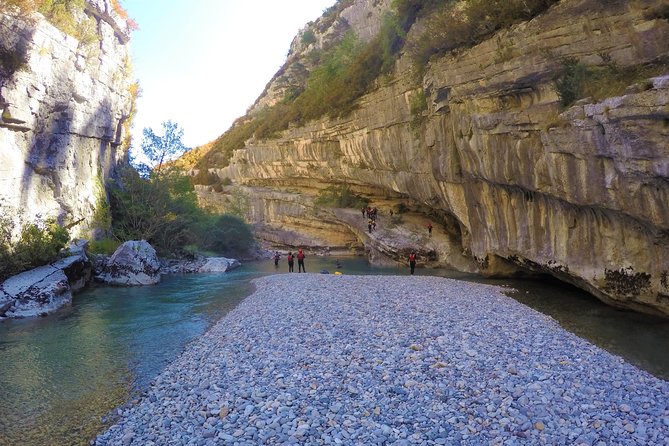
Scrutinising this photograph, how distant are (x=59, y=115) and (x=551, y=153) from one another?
2411 centimetres

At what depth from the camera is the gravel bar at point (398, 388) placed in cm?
652

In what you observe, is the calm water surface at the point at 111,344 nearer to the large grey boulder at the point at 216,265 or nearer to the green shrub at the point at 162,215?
the large grey boulder at the point at 216,265

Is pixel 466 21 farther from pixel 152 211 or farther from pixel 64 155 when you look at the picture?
pixel 152 211

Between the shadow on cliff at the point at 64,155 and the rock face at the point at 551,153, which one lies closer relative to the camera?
the rock face at the point at 551,153

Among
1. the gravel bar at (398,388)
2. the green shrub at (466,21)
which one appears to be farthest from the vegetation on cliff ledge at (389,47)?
the gravel bar at (398,388)

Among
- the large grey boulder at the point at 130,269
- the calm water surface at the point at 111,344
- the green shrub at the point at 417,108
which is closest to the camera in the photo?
the calm water surface at the point at 111,344

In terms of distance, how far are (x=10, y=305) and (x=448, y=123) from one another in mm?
20313

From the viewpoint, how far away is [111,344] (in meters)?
12.5

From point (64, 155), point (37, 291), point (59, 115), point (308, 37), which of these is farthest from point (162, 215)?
point (308, 37)

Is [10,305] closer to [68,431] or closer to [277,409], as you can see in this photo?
[68,431]

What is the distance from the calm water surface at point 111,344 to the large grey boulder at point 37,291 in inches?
26.7

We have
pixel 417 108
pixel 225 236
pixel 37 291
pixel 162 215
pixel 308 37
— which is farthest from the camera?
pixel 308 37

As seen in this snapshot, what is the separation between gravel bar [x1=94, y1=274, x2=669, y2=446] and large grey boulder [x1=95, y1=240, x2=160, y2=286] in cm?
1407

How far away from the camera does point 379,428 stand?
6.57 meters
